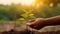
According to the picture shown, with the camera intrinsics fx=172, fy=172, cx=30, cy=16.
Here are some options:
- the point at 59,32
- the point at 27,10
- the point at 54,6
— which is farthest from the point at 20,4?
the point at 59,32

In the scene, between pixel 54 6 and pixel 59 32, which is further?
pixel 54 6

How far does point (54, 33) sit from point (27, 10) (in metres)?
0.38

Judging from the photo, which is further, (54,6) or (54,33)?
(54,6)

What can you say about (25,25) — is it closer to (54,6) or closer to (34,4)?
(34,4)

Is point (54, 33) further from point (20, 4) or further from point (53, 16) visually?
point (20, 4)

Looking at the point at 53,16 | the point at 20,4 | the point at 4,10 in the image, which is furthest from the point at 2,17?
the point at 53,16

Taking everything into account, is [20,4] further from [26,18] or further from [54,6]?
[54,6]

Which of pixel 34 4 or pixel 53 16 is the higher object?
pixel 34 4

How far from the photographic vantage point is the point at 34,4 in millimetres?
1880

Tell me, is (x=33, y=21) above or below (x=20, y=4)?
below

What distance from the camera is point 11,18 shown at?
5.96 ft

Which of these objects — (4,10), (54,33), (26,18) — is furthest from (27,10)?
(54,33)

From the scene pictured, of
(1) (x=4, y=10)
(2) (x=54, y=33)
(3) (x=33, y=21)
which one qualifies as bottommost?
(2) (x=54, y=33)

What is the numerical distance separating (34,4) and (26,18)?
0.59 ft
